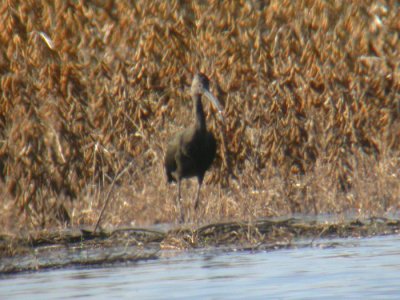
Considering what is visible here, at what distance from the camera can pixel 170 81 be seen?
17953 mm

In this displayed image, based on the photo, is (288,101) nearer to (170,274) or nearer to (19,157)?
(19,157)

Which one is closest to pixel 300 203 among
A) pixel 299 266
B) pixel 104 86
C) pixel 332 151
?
pixel 332 151

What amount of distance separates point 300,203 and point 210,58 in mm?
2283

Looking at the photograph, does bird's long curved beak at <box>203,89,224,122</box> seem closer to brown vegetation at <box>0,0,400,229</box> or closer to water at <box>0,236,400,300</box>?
brown vegetation at <box>0,0,400,229</box>

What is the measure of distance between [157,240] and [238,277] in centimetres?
311

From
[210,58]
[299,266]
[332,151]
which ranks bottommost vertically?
[299,266]

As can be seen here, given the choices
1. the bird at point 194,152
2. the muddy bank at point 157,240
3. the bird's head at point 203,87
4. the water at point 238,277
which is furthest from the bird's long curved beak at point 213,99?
the water at point 238,277

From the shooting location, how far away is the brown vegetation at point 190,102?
16484 millimetres

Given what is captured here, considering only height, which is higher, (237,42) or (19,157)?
(237,42)

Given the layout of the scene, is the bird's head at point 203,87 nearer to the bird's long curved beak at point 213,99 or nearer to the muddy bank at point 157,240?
the bird's long curved beak at point 213,99

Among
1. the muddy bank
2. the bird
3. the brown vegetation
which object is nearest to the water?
the muddy bank

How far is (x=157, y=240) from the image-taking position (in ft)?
44.2

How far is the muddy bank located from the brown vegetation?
211cm

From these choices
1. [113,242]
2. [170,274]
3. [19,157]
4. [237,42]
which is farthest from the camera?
[237,42]
